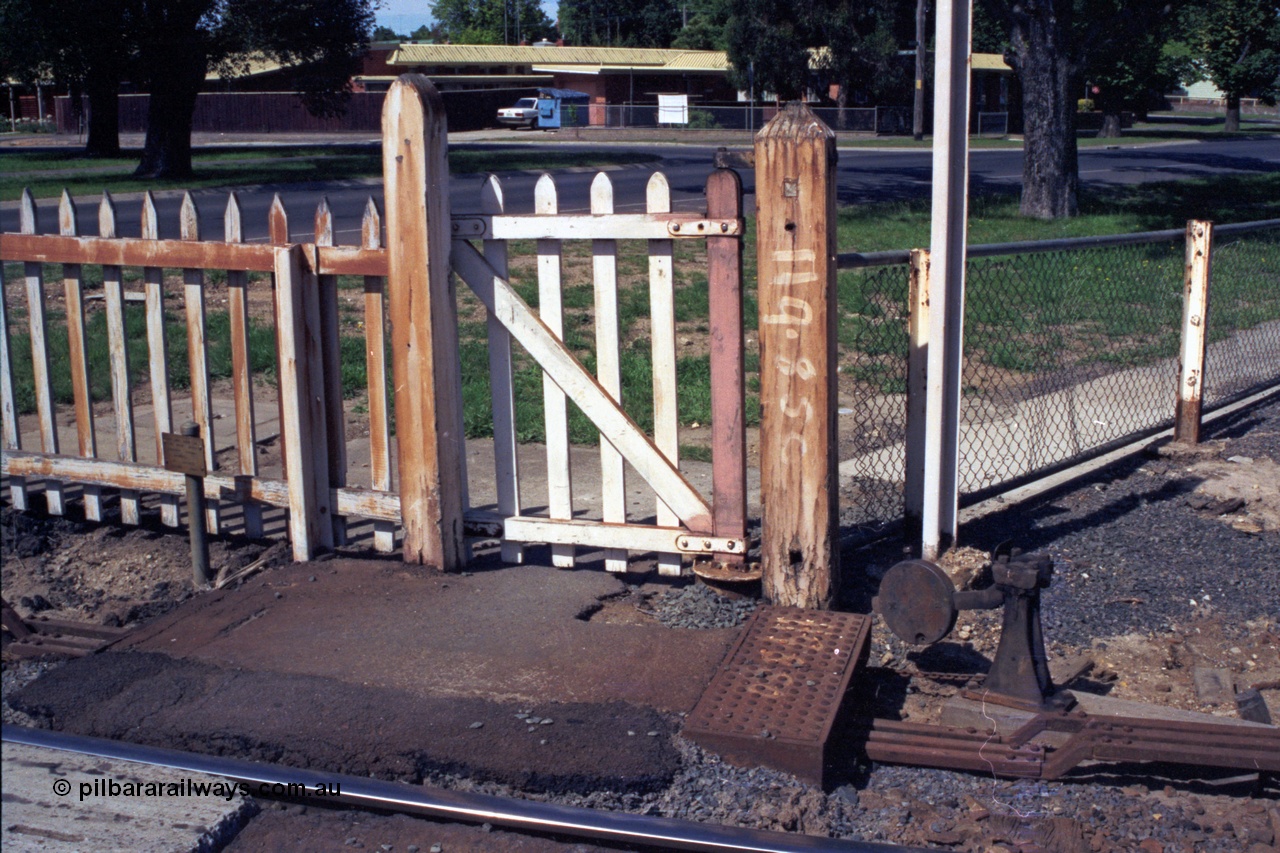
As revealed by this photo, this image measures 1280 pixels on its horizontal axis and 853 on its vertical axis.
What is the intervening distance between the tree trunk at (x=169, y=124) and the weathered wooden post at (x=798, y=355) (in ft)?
76.7

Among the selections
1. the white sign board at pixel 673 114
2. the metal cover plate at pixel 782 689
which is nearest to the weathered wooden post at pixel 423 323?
the metal cover plate at pixel 782 689

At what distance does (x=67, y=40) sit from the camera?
23125mm

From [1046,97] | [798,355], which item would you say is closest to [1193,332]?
[798,355]

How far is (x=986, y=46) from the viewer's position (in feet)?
217

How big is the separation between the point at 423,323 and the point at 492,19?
339 feet

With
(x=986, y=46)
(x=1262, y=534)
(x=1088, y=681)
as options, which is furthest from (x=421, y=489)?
(x=986, y=46)

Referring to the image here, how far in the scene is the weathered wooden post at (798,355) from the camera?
4.20 meters

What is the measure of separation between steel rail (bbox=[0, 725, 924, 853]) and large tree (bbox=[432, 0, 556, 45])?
98.0m

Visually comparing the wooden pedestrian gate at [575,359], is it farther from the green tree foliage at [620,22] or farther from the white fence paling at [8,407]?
the green tree foliage at [620,22]

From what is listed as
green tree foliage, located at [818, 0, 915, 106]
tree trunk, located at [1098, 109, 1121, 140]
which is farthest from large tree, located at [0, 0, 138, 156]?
tree trunk, located at [1098, 109, 1121, 140]

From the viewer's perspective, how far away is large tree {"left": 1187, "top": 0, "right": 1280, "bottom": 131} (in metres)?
57.9

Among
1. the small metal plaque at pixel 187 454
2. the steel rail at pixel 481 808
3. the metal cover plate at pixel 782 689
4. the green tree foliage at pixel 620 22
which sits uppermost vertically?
the green tree foliage at pixel 620 22

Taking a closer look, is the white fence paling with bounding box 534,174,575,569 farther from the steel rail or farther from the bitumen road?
the bitumen road

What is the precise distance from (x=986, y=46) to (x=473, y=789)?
226 ft
